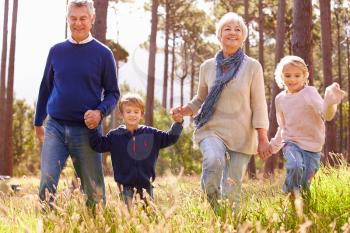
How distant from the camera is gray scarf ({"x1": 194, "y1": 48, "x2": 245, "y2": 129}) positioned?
4719mm

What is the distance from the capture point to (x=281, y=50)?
17.0 metres

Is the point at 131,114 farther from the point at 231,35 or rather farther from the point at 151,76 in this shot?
the point at 151,76

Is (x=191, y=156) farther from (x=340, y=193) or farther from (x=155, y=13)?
(x=340, y=193)

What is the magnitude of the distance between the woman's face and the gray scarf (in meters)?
0.08

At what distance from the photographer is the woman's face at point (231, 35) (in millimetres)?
4707

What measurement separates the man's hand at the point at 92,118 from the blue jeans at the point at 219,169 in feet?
2.98

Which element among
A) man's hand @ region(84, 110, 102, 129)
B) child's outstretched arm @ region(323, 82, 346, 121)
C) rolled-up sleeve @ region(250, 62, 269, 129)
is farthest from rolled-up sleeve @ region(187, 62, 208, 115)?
child's outstretched arm @ region(323, 82, 346, 121)

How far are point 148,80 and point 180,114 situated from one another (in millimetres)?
15452

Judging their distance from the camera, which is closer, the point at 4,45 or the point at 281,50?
the point at 281,50

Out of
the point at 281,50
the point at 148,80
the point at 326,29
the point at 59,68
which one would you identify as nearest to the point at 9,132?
the point at 148,80

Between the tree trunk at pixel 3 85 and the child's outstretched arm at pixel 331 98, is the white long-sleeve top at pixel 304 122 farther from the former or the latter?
the tree trunk at pixel 3 85

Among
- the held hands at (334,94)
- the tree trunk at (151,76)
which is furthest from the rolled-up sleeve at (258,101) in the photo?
the tree trunk at (151,76)

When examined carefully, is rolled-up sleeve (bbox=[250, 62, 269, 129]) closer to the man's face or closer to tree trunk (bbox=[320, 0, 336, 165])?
the man's face

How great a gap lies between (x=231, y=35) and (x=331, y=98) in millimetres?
995
